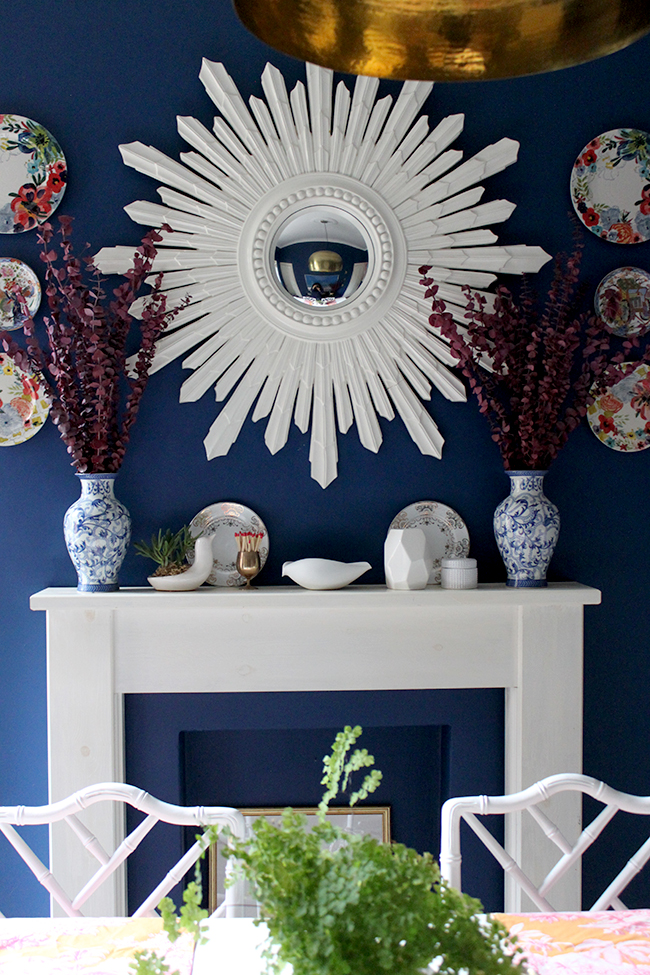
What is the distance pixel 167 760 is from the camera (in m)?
2.24

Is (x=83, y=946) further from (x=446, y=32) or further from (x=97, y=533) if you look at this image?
(x=446, y=32)

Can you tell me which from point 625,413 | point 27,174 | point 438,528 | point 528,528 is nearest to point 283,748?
point 438,528

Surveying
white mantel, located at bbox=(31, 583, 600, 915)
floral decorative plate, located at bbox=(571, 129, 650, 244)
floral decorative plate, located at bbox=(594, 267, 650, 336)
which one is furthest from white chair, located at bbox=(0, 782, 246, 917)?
floral decorative plate, located at bbox=(571, 129, 650, 244)

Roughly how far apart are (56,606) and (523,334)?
4.73ft

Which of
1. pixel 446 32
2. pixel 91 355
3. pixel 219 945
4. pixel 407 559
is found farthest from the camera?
pixel 407 559

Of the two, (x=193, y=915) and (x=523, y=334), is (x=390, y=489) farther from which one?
(x=193, y=915)

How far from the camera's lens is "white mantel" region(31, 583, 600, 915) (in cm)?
214

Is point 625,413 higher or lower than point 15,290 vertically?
lower

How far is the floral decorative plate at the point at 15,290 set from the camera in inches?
91.2

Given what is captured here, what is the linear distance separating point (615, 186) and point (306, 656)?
5.29ft

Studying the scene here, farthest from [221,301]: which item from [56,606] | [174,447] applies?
[56,606]

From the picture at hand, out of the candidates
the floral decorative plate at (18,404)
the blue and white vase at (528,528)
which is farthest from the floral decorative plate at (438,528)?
the floral decorative plate at (18,404)

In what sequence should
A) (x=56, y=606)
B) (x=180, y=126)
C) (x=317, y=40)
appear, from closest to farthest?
1. (x=317, y=40)
2. (x=56, y=606)
3. (x=180, y=126)

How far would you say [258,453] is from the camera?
2.38 meters
